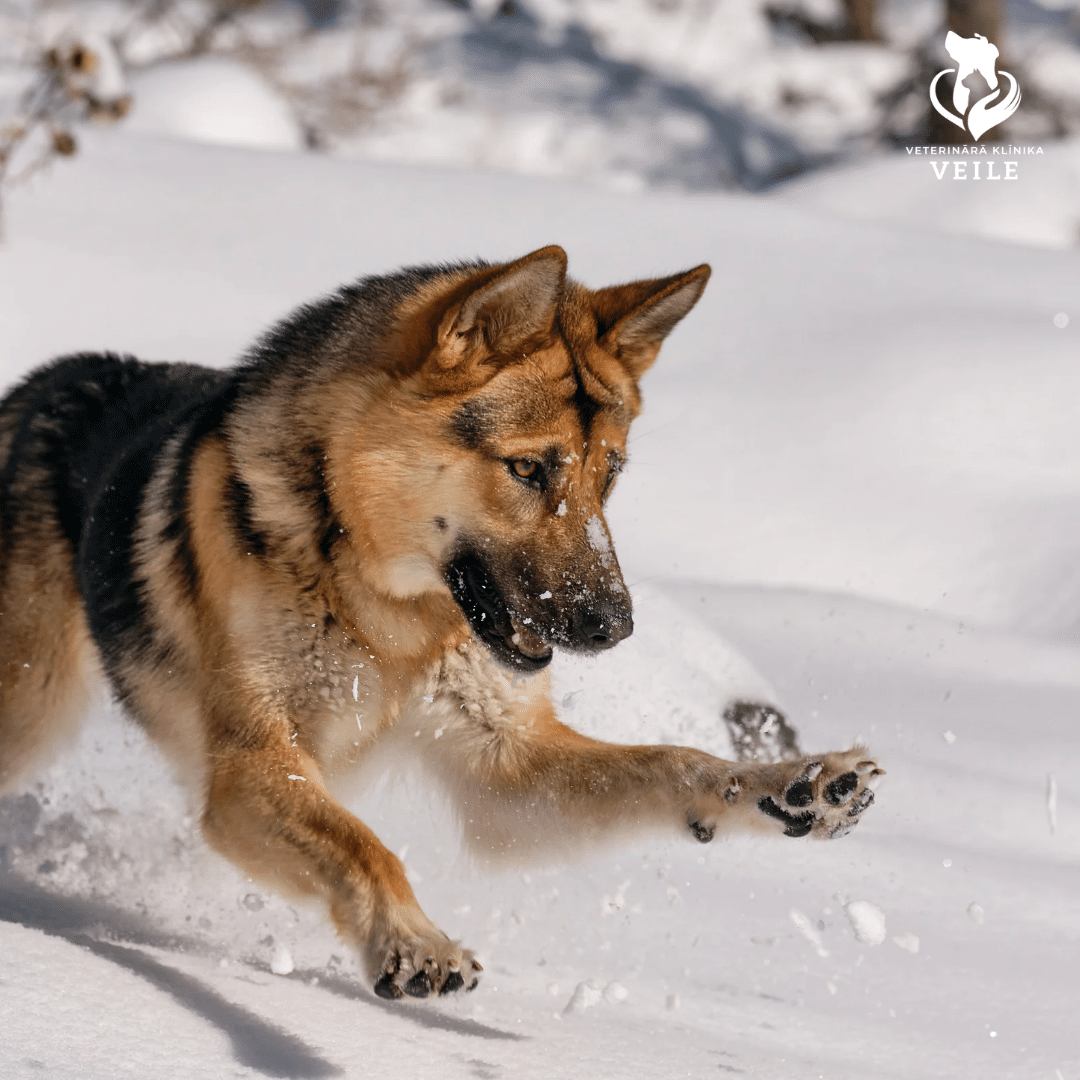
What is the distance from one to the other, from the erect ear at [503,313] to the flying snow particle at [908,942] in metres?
1.74

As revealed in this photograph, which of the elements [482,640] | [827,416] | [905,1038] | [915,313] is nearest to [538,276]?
[482,640]

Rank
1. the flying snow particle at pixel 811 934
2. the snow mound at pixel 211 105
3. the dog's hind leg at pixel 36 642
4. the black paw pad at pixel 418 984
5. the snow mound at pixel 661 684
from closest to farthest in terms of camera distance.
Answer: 1. the black paw pad at pixel 418 984
2. the flying snow particle at pixel 811 934
3. the dog's hind leg at pixel 36 642
4. the snow mound at pixel 661 684
5. the snow mound at pixel 211 105

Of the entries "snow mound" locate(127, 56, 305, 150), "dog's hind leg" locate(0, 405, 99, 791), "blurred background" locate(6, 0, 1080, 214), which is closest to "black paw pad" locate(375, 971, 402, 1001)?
"dog's hind leg" locate(0, 405, 99, 791)

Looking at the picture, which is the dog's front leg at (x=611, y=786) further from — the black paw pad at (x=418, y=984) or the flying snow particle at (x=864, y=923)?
the black paw pad at (x=418, y=984)

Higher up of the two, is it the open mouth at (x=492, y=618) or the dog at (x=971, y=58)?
the dog at (x=971, y=58)

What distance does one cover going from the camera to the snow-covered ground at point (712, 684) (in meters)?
2.84

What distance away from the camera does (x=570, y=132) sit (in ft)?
56.7

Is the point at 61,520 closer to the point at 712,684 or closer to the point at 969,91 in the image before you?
the point at 712,684

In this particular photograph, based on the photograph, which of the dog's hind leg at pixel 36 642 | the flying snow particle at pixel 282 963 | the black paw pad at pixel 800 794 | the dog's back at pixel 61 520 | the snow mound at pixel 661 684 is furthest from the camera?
the snow mound at pixel 661 684

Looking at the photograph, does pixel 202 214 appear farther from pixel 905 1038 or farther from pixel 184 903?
pixel 905 1038

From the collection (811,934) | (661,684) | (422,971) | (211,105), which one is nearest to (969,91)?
(211,105)

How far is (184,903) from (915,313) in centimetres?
512

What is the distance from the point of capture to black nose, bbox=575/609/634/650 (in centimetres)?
279

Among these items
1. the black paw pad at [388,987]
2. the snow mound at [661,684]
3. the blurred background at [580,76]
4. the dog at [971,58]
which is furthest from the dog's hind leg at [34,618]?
the dog at [971,58]
